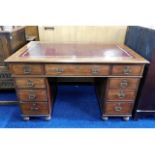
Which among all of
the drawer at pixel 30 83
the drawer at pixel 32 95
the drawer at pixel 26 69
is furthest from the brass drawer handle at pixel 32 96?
the drawer at pixel 26 69

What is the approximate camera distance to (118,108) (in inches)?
59.1

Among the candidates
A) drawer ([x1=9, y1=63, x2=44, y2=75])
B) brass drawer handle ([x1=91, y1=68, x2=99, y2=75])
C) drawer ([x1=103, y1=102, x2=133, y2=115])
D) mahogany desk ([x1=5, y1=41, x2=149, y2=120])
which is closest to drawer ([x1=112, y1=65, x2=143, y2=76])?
mahogany desk ([x1=5, y1=41, x2=149, y2=120])

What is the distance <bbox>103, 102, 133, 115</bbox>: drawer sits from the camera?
4.86 feet

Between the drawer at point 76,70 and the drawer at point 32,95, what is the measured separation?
0.24m

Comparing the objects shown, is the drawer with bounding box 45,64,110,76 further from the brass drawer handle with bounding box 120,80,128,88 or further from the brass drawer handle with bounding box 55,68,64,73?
the brass drawer handle with bounding box 120,80,128,88

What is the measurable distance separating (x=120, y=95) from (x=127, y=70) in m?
0.28

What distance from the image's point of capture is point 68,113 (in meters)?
1.72

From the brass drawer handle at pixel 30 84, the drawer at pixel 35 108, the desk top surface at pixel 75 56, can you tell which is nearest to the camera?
the desk top surface at pixel 75 56

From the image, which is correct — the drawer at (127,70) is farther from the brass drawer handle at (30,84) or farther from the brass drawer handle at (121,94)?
the brass drawer handle at (30,84)

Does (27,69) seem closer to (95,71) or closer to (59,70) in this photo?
(59,70)

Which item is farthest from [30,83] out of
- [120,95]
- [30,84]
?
[120,95]

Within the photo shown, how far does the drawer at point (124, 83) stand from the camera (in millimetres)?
1348
